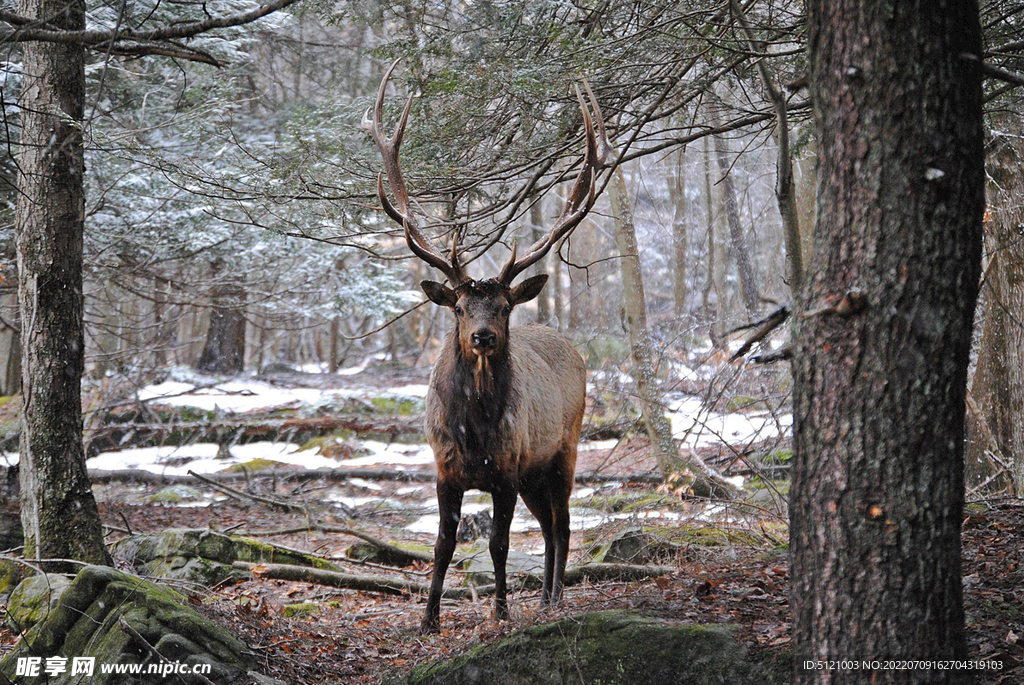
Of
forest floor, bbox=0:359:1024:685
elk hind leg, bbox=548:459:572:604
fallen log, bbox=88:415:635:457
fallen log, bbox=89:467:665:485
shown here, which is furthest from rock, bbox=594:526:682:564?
fallen log, bbox=88:415:635:457

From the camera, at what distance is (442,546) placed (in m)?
6.12

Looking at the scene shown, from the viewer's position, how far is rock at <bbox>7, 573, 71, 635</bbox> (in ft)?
17.4

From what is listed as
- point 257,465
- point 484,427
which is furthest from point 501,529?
point 257,465

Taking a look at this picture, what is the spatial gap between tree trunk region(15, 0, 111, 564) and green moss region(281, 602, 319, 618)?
1.38 meters

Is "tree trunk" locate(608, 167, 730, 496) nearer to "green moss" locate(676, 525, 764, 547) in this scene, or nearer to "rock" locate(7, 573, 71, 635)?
"green moss" locate(676, 525, 764, 547)

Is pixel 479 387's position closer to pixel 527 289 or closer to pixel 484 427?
pixel 484 427

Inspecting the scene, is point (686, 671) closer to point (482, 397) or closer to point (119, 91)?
point (482, 397)

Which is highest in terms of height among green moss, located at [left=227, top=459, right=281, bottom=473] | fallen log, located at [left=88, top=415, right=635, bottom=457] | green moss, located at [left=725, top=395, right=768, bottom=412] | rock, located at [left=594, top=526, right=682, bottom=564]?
green moss, located at [left=725, top=395, right=768, bottom=412]

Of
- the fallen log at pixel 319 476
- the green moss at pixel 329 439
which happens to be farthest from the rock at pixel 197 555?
the green moss at pixel 329 439

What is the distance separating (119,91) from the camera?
416 inches

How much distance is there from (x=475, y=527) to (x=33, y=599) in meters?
5.32

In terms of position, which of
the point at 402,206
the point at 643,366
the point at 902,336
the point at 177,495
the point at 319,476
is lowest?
the point at 177,495

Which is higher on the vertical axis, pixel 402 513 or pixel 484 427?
pixel 484 427

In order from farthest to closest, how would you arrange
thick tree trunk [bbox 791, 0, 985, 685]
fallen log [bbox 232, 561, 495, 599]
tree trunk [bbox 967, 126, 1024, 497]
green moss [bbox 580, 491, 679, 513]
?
green moss [bbox 580, 491, 679, 513], tree trunk [bbox 967, 126, 1024, 497], fallen log [bbox 232, 561, 495, 599], thick tree trunk [bbox 791, 0, 985, 685]
